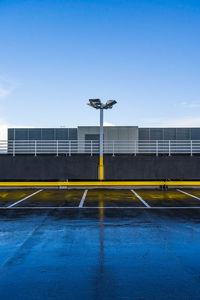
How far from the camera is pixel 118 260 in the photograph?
5336mm

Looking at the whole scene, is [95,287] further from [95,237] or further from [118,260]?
[95,237]

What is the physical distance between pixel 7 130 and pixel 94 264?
115ft

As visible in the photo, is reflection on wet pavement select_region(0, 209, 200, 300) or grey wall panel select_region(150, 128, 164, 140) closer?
reflection on wet pavement select_region(0, 209, 200, 300)

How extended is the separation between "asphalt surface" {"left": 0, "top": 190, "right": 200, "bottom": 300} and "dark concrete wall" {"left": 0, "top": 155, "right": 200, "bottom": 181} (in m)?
9.99

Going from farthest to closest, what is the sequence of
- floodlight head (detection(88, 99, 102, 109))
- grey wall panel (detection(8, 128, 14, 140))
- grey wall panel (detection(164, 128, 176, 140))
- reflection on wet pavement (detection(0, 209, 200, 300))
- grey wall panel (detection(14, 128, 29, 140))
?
grey wall panel (detection(8, 128, 14, 140)) < grey wall panel (detection(14, 128, 29, 140)) < grey wall panel (detection(164, 128, 176, 140)) < floodlight head (detection(88, 99, 102, 109)) < reflection on wet pavement (detection(0, 209, 200, 300))

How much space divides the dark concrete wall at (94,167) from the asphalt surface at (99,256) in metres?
9.99

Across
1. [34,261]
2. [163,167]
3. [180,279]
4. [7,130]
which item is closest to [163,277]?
[180,279]

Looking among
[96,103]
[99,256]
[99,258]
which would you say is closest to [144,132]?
[96,103]

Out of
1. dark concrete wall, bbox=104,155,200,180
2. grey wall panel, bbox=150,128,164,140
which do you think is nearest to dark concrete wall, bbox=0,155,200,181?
dark concrete wall, bbox=104,155,200,180

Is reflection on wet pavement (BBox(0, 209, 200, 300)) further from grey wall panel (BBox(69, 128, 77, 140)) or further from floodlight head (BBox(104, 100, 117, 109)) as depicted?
grey wall panel (BBox(69, 128, 77, 140))

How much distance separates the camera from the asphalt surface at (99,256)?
4145mm

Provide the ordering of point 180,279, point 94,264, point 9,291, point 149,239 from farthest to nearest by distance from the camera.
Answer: point 149,239
point 94,264
point 180,279
point 9,291

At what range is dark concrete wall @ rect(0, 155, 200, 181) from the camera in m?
19.8

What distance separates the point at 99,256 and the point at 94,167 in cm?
1437
